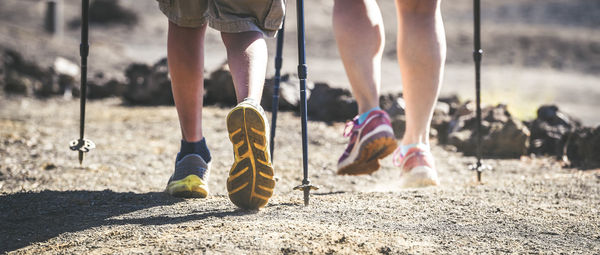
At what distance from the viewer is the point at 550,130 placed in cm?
492

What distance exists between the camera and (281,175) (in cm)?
399

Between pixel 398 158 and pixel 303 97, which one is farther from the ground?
pixel 303 97

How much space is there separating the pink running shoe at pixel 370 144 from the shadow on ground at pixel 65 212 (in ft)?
2.67

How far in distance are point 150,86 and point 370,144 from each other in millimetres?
4108

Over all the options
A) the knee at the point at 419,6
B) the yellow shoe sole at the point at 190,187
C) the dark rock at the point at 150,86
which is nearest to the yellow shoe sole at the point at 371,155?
the knee at the point at 419,6

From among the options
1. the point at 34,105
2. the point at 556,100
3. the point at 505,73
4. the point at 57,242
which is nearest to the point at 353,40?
the point at 57,242

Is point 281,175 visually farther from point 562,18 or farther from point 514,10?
point 514,10

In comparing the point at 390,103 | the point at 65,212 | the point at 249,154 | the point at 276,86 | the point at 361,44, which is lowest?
the point at 65,212

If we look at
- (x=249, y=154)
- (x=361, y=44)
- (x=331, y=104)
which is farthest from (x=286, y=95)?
(x=249, y=154)

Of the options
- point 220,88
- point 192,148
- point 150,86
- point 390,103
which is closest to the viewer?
point 192,148

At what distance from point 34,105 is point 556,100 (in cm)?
574

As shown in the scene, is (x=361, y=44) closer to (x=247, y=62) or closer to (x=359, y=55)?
(x=359, y=55)

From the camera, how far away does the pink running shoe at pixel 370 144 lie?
3.06 meters

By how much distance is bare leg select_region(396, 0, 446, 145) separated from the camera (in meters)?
3.17
